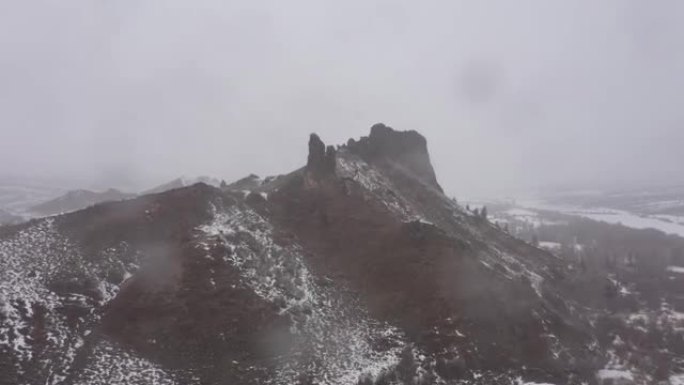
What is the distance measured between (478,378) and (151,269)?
1117 inches

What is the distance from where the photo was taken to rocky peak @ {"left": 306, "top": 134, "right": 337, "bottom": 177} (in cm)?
6912

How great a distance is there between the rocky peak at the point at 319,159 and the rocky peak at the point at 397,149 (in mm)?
13570

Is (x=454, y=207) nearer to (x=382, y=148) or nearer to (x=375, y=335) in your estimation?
(x=382, y=148)

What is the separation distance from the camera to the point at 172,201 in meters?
59.2

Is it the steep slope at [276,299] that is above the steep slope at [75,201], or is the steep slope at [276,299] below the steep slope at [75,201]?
below

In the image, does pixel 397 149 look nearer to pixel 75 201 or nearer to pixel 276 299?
pixel 276 299

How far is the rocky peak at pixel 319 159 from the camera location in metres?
69.1

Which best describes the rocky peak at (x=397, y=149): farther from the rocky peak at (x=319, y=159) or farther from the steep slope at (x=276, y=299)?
the steep slope at (x=276, y=299)

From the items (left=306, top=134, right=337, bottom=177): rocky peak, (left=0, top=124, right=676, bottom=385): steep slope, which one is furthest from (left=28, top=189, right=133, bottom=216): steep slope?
(left=0, top=124, right=676, bottom=385): steep slope

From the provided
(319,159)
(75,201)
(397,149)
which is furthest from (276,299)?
(75,201)

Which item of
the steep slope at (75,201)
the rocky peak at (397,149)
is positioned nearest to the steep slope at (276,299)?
the rocky peak at (397,149)

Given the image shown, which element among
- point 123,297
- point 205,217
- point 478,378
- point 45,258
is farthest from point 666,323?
point 45,258

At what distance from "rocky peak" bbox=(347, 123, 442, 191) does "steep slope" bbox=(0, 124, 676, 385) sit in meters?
16.7

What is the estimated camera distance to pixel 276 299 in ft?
160
